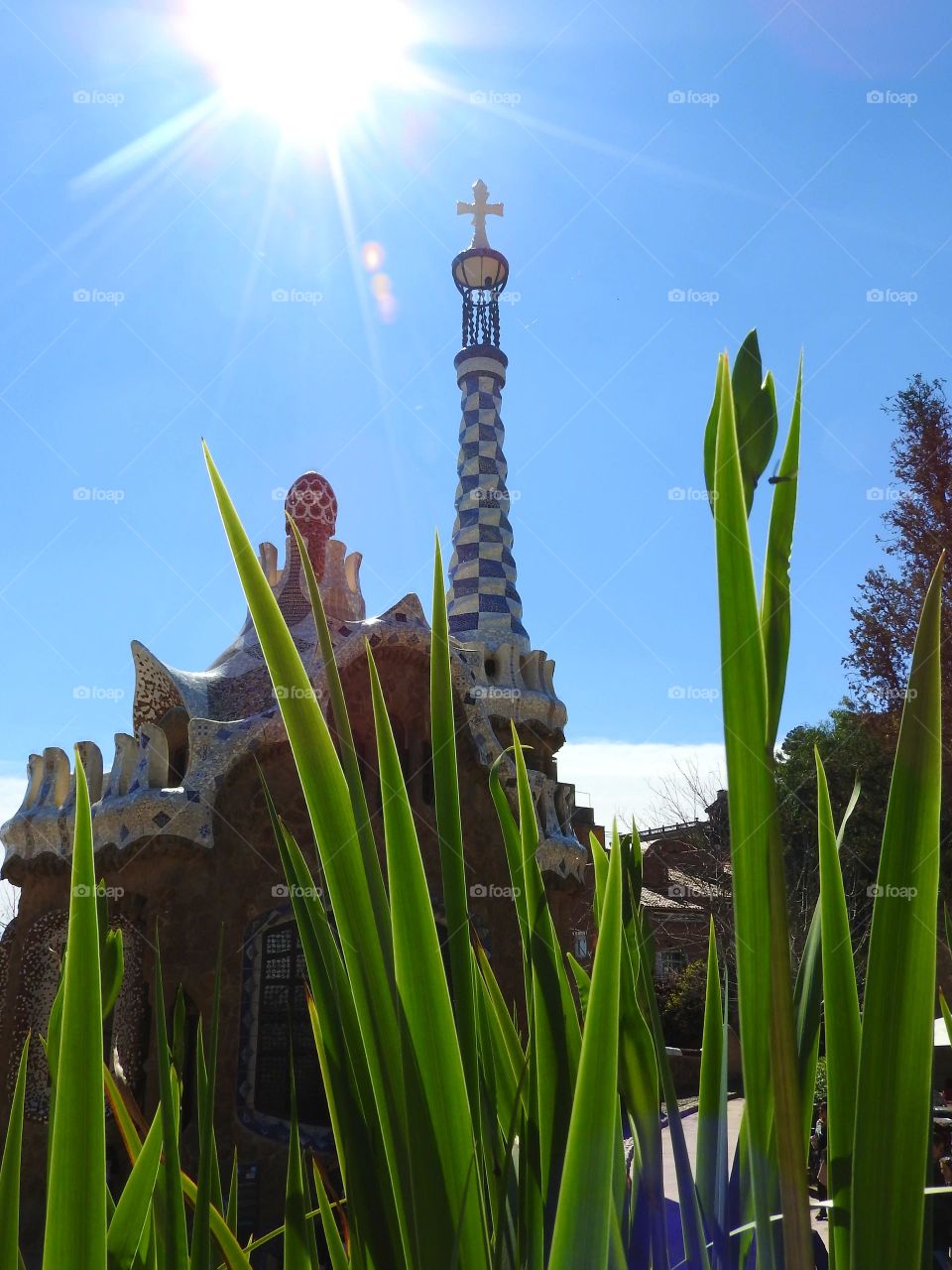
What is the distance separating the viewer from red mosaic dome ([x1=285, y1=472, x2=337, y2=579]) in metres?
9.45

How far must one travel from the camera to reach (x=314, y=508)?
31.2 ft

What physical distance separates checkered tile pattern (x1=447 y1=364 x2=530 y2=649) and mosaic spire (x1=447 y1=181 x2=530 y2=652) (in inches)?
0.4

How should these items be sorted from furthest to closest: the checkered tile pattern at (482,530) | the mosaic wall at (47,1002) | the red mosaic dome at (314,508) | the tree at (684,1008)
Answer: the tree at (684,1008) → the checkered tile pattern at (482,530) → the red mosaic dome at (314,508) → the mosaic wall at (47,1002)

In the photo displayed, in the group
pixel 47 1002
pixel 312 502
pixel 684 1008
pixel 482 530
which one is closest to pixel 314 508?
pixel 312 502

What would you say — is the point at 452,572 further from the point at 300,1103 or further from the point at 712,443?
the point at 712,443

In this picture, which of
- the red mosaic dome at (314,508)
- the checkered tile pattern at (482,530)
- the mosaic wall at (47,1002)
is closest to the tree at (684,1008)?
the checkered tile pattern at (482,530)

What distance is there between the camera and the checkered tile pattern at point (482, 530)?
36.6 feet

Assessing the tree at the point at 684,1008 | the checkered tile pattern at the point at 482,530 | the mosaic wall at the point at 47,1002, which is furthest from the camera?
the tree at the point at 684,1008

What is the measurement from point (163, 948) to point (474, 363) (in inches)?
322

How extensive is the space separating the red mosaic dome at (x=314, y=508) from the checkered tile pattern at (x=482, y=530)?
2.03 meters

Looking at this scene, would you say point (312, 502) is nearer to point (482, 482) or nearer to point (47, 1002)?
point (482, 482)

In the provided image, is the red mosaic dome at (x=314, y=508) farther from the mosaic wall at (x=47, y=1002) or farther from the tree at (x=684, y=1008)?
the tree at (x=684, y=1008)

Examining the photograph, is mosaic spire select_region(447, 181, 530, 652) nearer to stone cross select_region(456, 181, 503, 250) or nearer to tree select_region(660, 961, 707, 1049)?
stone cross select_region(456, 181, 503, 250)

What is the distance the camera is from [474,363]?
12.3 metres
